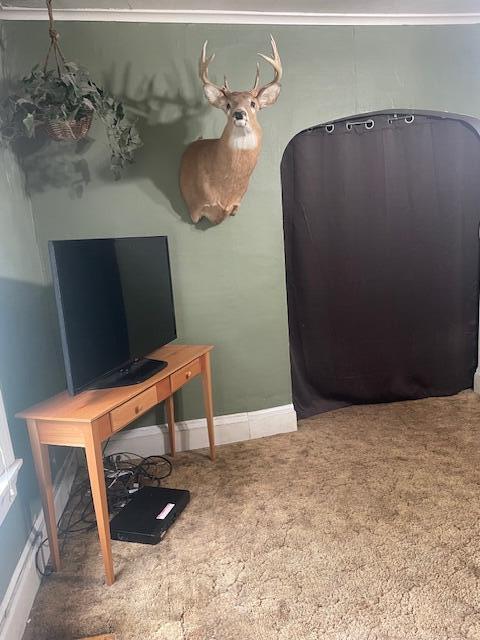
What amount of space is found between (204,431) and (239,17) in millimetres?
2376

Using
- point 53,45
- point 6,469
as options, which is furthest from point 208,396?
point 53,45

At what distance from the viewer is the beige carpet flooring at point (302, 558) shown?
1423 millimetres

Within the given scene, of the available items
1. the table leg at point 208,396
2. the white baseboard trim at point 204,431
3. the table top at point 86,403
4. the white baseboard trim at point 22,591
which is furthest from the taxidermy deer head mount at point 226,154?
the white baseboard trim at point 22,591

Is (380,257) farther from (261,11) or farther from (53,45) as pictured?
(53,45)

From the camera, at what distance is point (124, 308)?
1.91m

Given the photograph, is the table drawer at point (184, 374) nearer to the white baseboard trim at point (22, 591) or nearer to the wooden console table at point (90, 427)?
the wooden console table at point (90, 427)

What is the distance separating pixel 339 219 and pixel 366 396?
1269 mm

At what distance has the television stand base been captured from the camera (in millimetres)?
1790

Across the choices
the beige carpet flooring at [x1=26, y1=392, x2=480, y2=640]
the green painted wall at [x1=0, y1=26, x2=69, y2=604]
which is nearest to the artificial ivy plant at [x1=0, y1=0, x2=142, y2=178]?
the green painted wall at [x1=0, y1=26, x2=69, y2=604]

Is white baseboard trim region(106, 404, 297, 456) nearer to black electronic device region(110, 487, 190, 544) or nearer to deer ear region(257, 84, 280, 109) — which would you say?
black electronic device region(110, 487, 190, 544)

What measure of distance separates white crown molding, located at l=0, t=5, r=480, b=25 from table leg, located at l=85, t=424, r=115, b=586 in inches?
80.8

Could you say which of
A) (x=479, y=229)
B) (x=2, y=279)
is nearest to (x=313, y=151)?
(x=479, y=229)

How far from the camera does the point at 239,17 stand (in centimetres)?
233

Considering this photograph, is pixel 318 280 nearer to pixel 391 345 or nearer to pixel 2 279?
pixel 391 345
